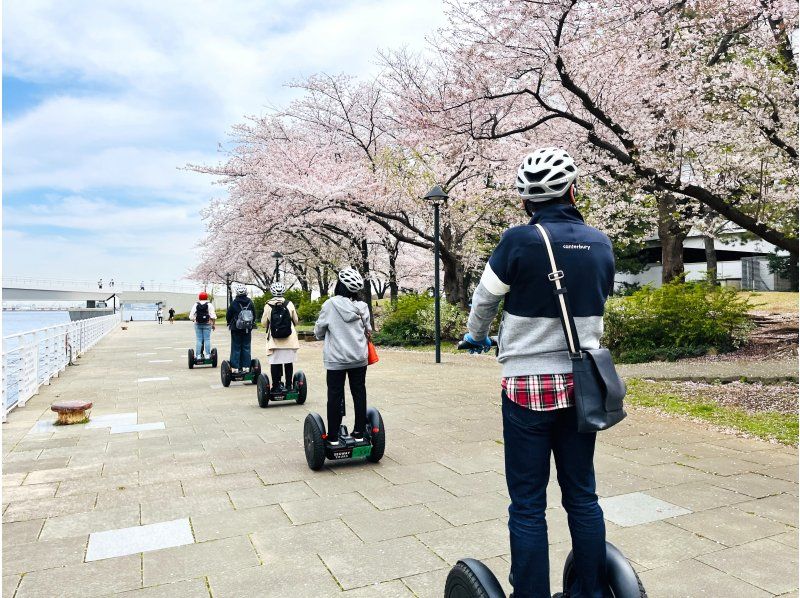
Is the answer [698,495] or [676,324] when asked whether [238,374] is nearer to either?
[698,495]

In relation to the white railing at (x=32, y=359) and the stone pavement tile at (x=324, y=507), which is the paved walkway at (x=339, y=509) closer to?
the stone pavement tile at (x=324, y=507)

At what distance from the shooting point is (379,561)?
3451 millimetres

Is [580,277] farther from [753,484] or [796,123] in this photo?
[796,123]

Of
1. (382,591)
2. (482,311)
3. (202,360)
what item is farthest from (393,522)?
(202,360)

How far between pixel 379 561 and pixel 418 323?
616 inches

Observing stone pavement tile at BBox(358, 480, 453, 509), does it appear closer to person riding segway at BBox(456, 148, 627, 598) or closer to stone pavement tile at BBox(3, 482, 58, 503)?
person riding segway at BBox(456, 148, 627, 598)

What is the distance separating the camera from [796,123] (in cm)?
903

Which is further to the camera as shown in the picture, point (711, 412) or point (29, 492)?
point (711, 412)

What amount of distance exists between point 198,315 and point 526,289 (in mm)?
12217

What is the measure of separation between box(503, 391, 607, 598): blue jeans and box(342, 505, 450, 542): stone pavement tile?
5.45ft

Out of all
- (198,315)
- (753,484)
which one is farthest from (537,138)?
(753,484)

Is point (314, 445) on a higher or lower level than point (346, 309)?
lower

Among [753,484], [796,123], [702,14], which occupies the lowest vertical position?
[753,484]

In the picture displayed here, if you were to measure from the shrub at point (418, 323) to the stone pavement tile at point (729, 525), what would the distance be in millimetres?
13731
